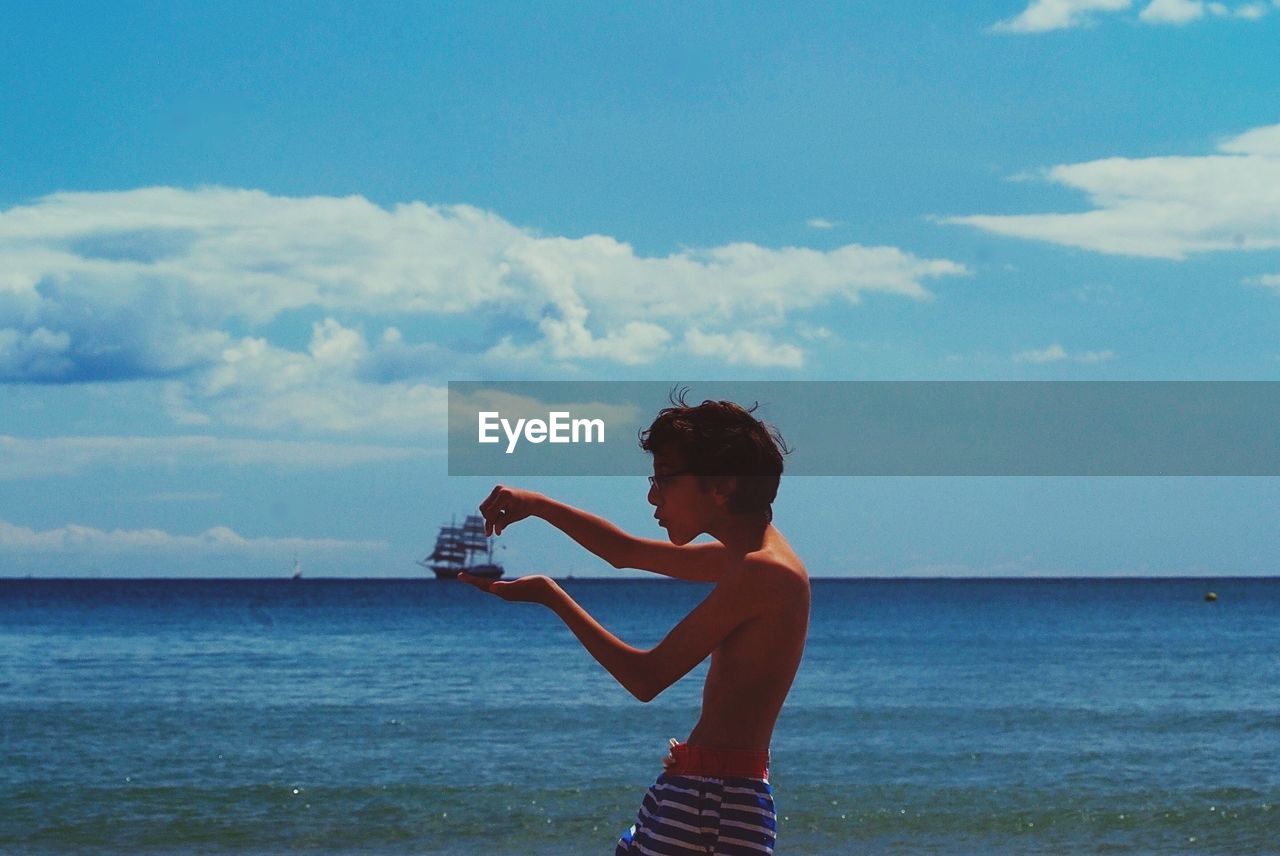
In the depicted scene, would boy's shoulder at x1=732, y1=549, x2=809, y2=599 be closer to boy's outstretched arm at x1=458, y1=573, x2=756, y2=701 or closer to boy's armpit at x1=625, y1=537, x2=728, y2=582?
boy's outstretched arm at x1=458, y1=573, x2=756, y2=701

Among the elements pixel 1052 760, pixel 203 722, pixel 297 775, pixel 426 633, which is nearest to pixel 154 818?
pixel 297 775

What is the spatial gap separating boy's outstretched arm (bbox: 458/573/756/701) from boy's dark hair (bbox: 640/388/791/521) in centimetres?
25

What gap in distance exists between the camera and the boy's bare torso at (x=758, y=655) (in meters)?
3.10

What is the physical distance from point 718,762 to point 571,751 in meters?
16.5

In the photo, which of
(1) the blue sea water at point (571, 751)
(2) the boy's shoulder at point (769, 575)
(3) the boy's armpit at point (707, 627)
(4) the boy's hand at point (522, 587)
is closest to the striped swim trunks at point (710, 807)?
(3) the boy's armpit at point (707, 627)

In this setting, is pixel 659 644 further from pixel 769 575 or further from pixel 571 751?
pixel 571 751

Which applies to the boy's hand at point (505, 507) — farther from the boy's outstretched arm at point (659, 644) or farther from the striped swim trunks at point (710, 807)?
the striped swim trunks at point (710, 807)

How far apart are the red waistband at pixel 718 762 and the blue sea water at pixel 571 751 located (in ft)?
34.1

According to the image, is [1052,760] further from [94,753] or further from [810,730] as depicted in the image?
[94,753]

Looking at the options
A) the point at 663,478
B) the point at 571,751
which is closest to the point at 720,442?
the point at 663,478

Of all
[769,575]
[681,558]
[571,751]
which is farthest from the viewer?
[571,751]

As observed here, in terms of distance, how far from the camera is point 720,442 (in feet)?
10.1

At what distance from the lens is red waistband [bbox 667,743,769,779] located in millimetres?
3107

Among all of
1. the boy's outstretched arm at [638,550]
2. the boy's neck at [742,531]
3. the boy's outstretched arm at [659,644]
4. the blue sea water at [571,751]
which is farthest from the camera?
the blue sea water at [571,751]
